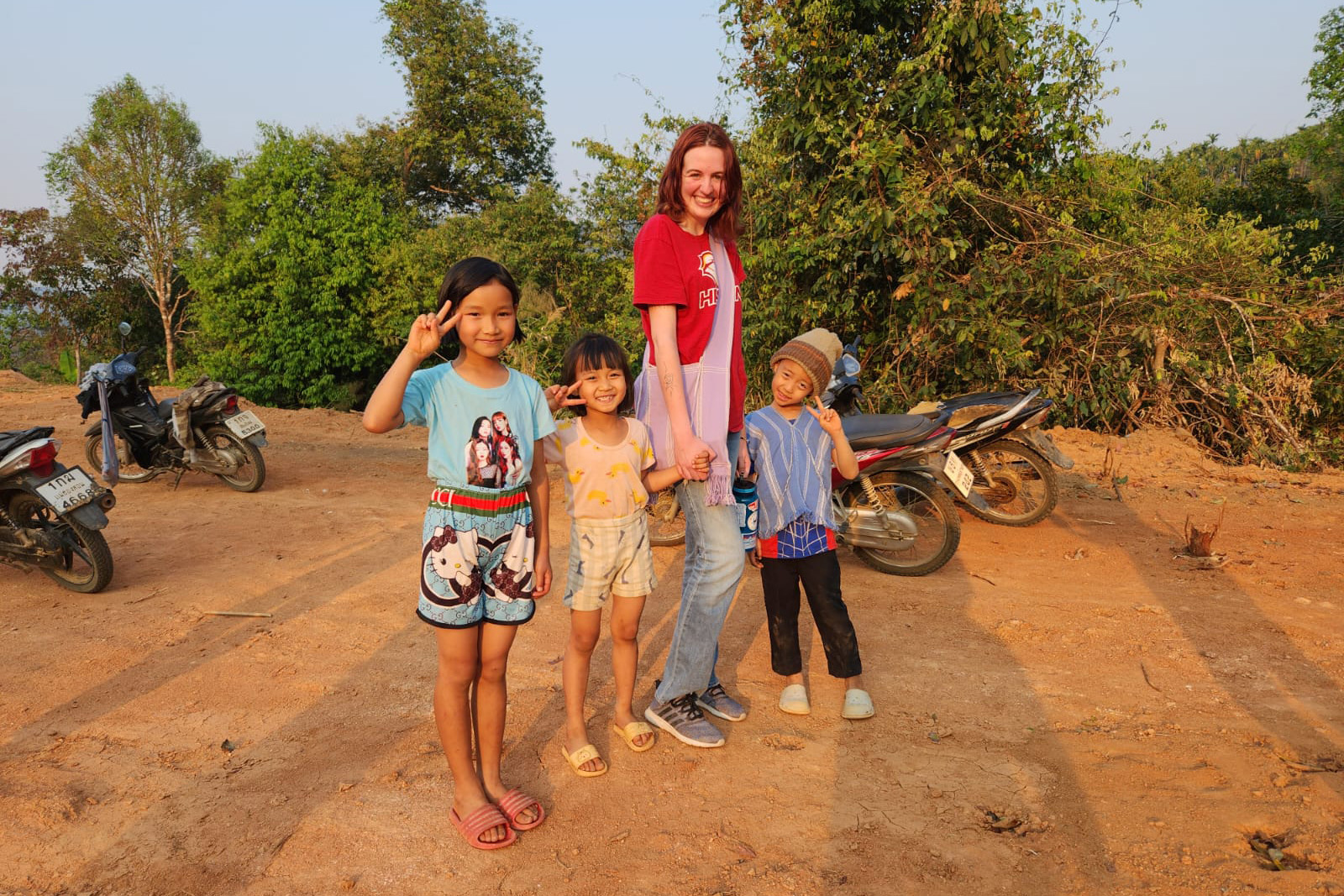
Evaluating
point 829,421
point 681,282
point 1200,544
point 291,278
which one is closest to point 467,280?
point 681,282

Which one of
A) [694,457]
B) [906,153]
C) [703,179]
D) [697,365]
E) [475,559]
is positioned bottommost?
[475,559]

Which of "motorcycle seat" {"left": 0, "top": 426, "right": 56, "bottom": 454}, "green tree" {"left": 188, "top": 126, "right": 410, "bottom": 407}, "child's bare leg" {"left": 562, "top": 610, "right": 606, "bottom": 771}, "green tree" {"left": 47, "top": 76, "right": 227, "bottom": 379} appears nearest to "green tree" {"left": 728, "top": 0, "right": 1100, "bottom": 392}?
"child's bare leg" {"left": 562, "top": 610, "right": 606, "bottom": 771}

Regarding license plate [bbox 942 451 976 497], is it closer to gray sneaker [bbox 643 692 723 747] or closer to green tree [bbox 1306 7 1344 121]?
gray sneaker [bbox 643 692 723 747]

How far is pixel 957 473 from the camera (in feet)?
16.6

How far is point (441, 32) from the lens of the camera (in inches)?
795

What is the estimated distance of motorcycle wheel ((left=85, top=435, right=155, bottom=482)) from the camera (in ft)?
24.6

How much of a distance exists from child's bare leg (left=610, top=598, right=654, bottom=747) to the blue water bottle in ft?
1.51

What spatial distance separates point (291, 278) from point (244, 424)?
12422 millimetres

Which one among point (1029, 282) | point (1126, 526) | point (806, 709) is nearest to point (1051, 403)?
point (1126, 526)

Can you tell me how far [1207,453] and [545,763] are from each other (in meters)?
7.79

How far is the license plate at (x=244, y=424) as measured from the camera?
6960 millimetres

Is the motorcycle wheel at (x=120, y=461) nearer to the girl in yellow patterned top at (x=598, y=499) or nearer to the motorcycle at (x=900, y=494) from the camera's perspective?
the motorcycle at (x=900, y=494)

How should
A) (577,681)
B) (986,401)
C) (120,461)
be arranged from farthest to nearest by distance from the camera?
(120,461)
(986,401)
(577,681)

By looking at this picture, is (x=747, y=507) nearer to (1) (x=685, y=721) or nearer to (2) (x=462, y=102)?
(1) (x=685, y=721)
